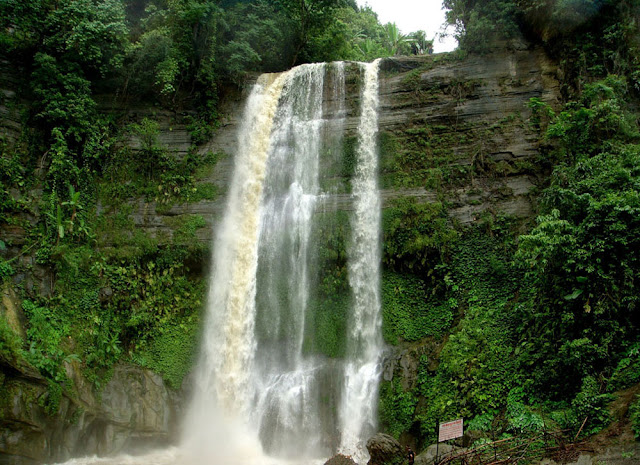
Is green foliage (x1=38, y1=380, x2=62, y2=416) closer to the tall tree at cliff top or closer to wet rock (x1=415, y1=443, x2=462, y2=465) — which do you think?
wet rock (x1=415, y1=443, x2=462, y2=465)

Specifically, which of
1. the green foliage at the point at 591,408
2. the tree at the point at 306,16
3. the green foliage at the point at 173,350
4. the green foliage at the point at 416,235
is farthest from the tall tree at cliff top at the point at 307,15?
the green foliage at the point at 591,408

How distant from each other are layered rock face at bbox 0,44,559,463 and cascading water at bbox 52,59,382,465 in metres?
0.43

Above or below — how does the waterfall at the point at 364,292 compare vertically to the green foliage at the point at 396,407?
above

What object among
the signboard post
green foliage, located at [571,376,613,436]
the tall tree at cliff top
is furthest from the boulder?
the tall tree at cliff top

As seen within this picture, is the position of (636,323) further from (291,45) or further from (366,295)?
(291,45)

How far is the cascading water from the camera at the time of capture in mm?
12242

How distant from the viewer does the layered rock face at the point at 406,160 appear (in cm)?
1267

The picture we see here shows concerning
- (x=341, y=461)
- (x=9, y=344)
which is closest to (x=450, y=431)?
(x=341, y=461)

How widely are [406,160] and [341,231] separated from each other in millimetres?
3189

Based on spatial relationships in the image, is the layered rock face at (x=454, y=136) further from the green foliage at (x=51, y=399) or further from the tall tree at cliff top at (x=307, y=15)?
the green foliage at (x=51, y=399)

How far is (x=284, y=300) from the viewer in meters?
14.2

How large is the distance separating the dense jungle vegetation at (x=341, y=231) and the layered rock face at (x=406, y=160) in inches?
15.1

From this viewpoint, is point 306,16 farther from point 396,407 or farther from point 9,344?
point 9,344

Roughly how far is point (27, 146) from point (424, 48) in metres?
26.7
